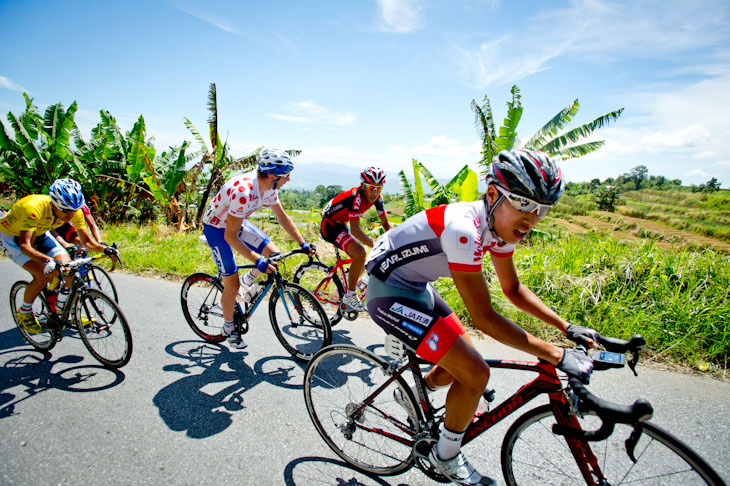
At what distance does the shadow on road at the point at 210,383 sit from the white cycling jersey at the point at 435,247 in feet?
5.95

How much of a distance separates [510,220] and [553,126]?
27.0ft

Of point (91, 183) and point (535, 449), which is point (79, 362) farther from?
point (91, 183)

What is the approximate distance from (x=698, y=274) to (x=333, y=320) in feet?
15.2

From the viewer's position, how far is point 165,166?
491 inches

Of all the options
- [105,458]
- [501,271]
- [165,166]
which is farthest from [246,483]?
[165,166]

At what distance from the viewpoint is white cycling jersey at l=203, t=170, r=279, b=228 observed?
362 cm

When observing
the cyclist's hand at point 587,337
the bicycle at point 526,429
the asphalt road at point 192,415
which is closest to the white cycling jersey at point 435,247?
the bicycle at point 526,429

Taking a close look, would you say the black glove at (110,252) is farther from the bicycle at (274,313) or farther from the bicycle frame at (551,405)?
the bicycle frame at (551,405)

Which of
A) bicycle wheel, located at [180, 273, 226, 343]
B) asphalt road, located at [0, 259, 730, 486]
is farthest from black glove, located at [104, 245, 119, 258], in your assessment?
asphalt road, located at [0, 259, 730, 486]

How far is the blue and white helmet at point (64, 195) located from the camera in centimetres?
389

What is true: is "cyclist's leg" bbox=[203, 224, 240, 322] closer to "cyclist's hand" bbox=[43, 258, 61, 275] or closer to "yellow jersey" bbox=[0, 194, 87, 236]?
"cyclist's hand" bbox=[43, 258, 61, 275]

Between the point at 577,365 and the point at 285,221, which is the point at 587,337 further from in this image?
the point at 285,221

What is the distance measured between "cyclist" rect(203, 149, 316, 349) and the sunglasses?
2435mm

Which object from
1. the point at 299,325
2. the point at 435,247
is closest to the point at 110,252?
the point at 299,325
